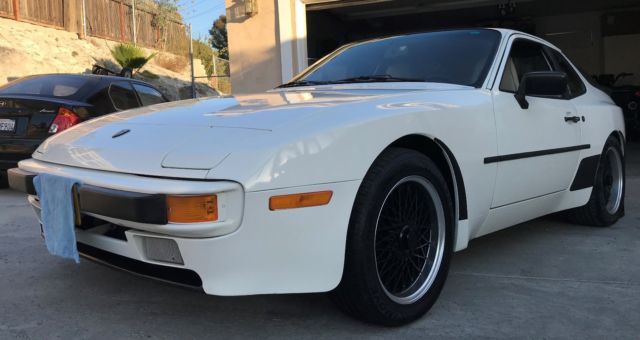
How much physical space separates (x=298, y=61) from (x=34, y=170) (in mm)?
6634

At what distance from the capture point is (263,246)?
2.16 meters

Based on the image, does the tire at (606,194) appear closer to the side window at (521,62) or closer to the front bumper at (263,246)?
the side window at (521,62)

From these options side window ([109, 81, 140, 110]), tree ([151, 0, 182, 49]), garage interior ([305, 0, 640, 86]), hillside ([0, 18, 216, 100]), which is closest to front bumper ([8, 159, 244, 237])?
side window ([109, 81, 140, 110])

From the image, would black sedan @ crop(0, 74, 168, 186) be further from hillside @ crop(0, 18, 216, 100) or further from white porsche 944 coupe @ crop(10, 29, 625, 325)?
hillside @ crop(0, 18, 216, 100)

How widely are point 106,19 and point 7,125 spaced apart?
16.3 m

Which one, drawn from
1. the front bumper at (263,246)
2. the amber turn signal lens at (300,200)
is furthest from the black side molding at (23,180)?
the amber turn signal lens at (300,200)

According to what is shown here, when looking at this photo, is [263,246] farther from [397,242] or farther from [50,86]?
[50,86]

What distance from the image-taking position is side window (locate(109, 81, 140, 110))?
6598 millimetres

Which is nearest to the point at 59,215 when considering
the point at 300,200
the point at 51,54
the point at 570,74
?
the point at 300,200

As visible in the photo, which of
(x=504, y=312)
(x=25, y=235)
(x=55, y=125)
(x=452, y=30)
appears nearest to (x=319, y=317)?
(x=504, y=312)

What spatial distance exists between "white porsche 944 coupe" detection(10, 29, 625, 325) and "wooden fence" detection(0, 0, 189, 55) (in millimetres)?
16123

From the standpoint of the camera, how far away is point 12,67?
46.5ft

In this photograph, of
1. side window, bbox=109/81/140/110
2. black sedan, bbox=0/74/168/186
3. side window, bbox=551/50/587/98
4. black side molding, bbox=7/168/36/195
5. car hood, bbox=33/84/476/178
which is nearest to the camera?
car hood, bbox=33/84/476/178

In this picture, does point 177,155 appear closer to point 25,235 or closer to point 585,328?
point 585,328
